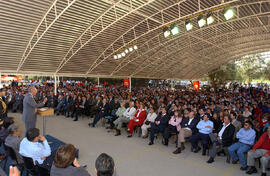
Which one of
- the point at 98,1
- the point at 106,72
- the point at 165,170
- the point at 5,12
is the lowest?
the point at 165,170

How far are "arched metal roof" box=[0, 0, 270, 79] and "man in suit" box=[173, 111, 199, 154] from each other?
569 cm

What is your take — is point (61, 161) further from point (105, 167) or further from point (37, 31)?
point (37, 31)

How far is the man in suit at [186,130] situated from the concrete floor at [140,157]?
0.22 metres

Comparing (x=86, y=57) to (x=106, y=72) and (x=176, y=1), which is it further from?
(x=176, y=1)

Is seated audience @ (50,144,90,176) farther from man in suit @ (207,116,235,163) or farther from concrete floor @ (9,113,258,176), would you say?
man in suit @ (207,116,235,163)

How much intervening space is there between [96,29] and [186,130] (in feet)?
32.0

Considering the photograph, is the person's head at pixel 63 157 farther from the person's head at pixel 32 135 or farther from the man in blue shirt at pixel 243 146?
the man in blue shirt at pixel 243 146

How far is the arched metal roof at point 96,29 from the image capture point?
377 inches

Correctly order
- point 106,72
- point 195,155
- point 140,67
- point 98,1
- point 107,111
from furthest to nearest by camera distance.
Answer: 1. point 140,67
2. point 106,72
3. point 98,1
4. point 107,111
5. point 195,155

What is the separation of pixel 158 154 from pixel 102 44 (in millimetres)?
11399

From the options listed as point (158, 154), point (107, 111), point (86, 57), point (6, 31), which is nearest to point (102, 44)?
point (86, 57)

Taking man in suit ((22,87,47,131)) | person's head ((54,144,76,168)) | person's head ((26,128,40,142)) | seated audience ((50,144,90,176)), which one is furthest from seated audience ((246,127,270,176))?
man in suit ((22,87,47,131))

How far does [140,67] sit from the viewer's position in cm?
2161

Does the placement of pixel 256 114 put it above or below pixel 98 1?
below
